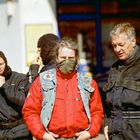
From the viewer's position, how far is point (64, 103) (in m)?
4.49

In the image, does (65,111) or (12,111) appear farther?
(12,111)

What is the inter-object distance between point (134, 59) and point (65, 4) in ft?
26.7

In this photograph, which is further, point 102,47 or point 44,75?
point 102,47

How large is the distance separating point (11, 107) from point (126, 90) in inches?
50.4

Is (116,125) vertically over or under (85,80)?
under

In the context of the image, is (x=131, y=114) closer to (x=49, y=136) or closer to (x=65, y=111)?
(x=65, y=111)

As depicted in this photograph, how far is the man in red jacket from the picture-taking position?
4.46 meters

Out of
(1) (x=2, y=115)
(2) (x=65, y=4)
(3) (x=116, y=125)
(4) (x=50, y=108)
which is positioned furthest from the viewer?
(2) (x=65, y=4)

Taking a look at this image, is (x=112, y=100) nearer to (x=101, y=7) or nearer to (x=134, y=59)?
(x=134, y=59)

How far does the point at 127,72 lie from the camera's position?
4773 millimetres

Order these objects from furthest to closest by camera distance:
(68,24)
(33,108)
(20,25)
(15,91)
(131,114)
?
(68,24), (20,25), (15,91), (131,114), (33,108)

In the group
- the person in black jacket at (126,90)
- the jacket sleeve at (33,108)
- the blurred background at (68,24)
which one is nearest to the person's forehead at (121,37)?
the person in black jacket at (126,90)

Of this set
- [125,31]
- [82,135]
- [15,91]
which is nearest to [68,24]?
[15,91]

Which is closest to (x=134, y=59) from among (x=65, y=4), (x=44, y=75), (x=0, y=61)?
Result: (x=44, y=75)
